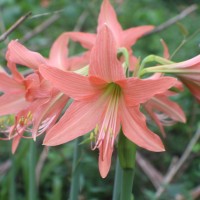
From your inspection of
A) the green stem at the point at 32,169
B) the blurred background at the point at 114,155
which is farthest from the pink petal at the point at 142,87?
the blurred background at the point at 114,155

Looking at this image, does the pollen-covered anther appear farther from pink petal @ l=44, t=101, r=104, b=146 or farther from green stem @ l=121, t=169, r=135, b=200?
green stem @ l=121, t=169, r=135, b=200

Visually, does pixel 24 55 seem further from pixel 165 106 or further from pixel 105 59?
pixel 165 106

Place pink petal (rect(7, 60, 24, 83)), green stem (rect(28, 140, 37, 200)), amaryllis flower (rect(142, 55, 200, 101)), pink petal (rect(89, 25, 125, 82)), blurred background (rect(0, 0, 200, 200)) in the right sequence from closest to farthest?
pink petal (rect(89, 25, 125, 82)) → amaryllis flower (rect(142, 55, 200, 101)) → pink petal (rect(7, 60, 24, 83)) → green stem (rect(28, 140, 37, 200)) → blurred background (rect(0, 0, 200, 200))

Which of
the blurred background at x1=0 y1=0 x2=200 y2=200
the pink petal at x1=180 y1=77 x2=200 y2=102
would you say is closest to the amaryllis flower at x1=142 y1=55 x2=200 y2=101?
the pink petal at x1=180 y1=77 x2=200 y2=102

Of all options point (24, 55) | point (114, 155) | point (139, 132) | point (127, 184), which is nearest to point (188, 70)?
point (139, 132)

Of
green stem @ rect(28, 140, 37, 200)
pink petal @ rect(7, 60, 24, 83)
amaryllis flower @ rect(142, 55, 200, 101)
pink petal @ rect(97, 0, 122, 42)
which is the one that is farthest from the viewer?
green stem @ rect(28, 140, 37, 200)

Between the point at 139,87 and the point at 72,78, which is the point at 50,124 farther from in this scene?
the point at 139,87

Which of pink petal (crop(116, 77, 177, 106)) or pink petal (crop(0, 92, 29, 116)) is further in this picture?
pink petal (crop(0, 92, 29, 116))

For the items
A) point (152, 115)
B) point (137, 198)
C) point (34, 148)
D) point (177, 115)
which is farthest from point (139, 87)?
point (137, 198)
